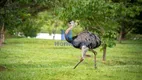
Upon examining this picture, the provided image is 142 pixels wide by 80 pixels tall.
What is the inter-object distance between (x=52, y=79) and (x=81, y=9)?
8259 millimetres

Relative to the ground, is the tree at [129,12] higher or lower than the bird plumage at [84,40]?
higher

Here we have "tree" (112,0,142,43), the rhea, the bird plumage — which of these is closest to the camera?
the rhea

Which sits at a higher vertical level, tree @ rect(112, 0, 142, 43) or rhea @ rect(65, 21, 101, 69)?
tree @ rect(112, 0, 142, 43)

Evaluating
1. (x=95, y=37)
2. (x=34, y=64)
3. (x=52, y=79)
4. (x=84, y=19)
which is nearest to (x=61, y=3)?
(x=84, y=19)

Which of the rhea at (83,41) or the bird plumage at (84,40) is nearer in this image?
the rhea at (83,41)

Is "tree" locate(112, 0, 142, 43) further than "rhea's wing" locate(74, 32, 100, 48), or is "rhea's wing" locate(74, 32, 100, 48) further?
"tree" locate(112, 0, 142, 43)

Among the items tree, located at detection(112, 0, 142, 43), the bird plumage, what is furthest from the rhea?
tree, located at detection(112, 0, 142, 43)

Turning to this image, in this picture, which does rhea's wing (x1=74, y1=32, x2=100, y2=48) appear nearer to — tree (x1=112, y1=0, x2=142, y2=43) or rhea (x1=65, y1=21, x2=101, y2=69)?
rhea (x1=65, y1=21, x2=101, y2=69)

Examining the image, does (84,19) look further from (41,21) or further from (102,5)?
(41,21)

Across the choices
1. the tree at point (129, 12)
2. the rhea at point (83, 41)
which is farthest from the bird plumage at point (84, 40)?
the tree at point (129, 12)

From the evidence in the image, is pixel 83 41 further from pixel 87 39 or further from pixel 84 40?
pixel 87 39

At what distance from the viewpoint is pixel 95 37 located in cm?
1966

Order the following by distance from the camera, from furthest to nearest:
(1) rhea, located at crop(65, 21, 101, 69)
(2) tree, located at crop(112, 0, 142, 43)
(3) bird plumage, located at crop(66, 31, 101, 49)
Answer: (2) tree, located at crop(112, 0, 142, 43) < (3) bird plumage, located at crop(66, 31, 101, 49) < (1) rhea, located at crop(65, 21, 101, 69)

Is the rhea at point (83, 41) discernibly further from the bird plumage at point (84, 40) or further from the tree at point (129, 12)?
the tree at point (129, 12)
